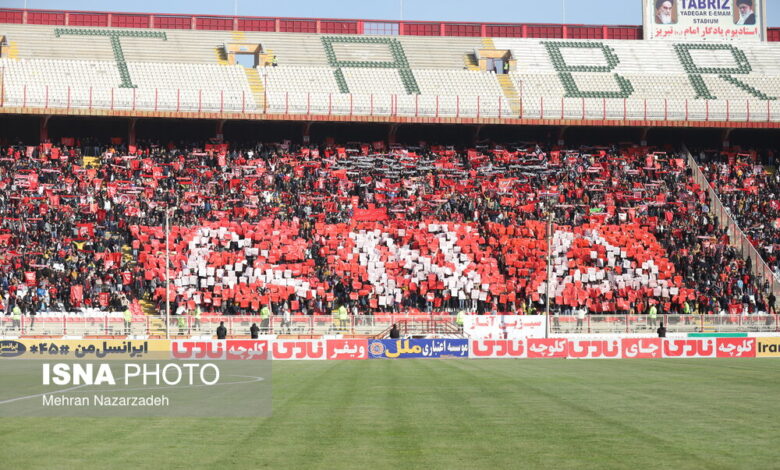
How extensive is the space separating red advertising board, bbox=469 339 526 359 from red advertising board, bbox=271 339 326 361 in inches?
275

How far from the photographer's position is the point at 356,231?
61.9 metres

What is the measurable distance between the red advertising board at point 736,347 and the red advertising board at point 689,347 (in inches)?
15.8

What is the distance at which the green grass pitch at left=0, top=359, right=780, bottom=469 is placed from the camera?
46.0ft

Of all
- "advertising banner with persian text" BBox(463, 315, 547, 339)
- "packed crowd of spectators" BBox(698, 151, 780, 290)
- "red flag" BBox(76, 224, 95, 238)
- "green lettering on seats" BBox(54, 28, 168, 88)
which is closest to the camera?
"advertising banner with persian text" BBox(463, 315, 547, 339)

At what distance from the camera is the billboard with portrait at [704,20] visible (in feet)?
→ 282

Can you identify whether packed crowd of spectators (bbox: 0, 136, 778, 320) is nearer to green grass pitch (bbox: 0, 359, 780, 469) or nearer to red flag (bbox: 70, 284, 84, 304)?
red flag (bbox: 70, 284, 84, 304)

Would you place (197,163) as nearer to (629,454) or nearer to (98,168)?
(98,168)

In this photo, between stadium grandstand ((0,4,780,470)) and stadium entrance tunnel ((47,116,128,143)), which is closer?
stadium grandstand ((0,4,780,470))

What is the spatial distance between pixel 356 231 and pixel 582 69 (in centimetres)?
2776

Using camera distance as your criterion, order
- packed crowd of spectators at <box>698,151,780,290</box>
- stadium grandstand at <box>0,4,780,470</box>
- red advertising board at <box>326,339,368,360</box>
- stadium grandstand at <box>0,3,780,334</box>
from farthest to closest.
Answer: packed crowd of spectators at <box>698,151,780,290</box> < stadium grandstand at <box>0,3,780,334</box> < red advertising board at <box>326,339,368,360</box> < stadium grandstand at <box>0,4,780,470</box>

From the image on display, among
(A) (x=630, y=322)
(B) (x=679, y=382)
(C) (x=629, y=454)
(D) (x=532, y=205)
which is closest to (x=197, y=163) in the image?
(D) (x=532, y=205)

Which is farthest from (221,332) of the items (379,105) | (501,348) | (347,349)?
(379,105)

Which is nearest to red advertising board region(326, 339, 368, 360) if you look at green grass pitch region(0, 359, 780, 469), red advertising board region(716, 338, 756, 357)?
red advertising board region(716, 338, 756, 357)

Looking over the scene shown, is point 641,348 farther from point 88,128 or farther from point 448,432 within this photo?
point 88,128
